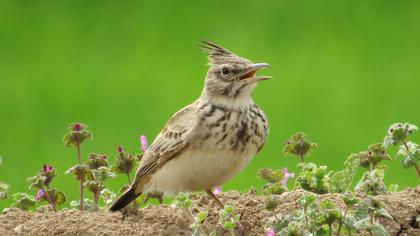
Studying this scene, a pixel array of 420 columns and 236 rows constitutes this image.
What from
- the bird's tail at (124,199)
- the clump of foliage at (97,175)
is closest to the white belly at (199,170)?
the bird's tail at (124,199)

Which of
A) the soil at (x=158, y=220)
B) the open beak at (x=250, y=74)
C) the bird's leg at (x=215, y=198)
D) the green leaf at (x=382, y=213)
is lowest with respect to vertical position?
the green leaf at (x=382, y=213)

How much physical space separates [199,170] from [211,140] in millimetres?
184

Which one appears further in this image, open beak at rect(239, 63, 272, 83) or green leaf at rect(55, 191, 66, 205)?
open beak at rect(239, 63, 272, 83)

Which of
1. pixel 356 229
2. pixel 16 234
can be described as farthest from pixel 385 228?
pixel 16 234

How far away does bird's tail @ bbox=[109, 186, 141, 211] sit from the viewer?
698 cm

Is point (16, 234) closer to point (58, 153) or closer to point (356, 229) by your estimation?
point (356, 229)

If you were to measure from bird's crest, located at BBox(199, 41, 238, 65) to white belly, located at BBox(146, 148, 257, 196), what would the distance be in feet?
2.17

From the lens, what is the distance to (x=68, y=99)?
40.6 feet

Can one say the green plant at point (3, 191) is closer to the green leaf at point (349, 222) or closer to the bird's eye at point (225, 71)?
the bird's eye at point (225, 71)

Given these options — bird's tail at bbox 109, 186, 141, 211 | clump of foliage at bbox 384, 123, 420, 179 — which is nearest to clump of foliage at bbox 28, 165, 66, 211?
bird's tail at bbox 109, 186, 141, 211

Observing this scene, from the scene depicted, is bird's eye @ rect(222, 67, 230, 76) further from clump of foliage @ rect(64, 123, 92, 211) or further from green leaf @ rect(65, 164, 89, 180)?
green leaf @ rect(65, 164, 89, 180)

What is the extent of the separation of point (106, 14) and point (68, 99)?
1759 mm

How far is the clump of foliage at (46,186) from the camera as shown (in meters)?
6.82

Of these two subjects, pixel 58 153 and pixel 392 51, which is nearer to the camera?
pixel 58 153
